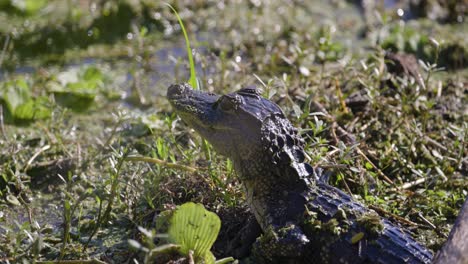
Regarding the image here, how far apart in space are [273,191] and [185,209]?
0.53 metres

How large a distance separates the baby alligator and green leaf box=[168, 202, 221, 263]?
27 centimetres

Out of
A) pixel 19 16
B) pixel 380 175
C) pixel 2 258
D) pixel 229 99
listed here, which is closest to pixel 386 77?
pixel 380 175

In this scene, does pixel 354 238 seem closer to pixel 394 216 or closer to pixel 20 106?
pixel 394 216

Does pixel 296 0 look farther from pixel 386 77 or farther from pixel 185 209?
pixel 185 209

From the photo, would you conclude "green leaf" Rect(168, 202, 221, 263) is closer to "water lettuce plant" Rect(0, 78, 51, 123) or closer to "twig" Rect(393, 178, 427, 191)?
"twig" Rect(393, 178, 427, 191)

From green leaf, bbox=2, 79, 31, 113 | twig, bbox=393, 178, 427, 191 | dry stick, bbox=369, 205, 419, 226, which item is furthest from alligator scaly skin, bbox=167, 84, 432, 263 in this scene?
green leaf, bbox=2, 79, 31, 113

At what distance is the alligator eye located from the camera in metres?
3.66

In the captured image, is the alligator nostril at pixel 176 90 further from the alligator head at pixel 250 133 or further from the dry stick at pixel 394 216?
the dry stick at pixel 394 216

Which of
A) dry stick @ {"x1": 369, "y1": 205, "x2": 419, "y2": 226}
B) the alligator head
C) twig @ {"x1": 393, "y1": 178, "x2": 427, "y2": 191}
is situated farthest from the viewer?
twig @ {"x1": 393, "y1": 178, "x2": 427, "y2": 191}

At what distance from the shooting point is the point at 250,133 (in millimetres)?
3602

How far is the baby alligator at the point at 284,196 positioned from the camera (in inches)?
131

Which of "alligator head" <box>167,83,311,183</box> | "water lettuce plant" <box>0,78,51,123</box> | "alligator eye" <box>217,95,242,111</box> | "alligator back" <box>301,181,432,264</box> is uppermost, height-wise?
"alligator eye" <box>217,95,242,111</box>

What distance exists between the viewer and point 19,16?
23.1 feet

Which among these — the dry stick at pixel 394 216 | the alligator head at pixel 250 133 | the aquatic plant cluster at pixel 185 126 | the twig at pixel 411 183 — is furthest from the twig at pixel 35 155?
the twig at pixel 411 183
